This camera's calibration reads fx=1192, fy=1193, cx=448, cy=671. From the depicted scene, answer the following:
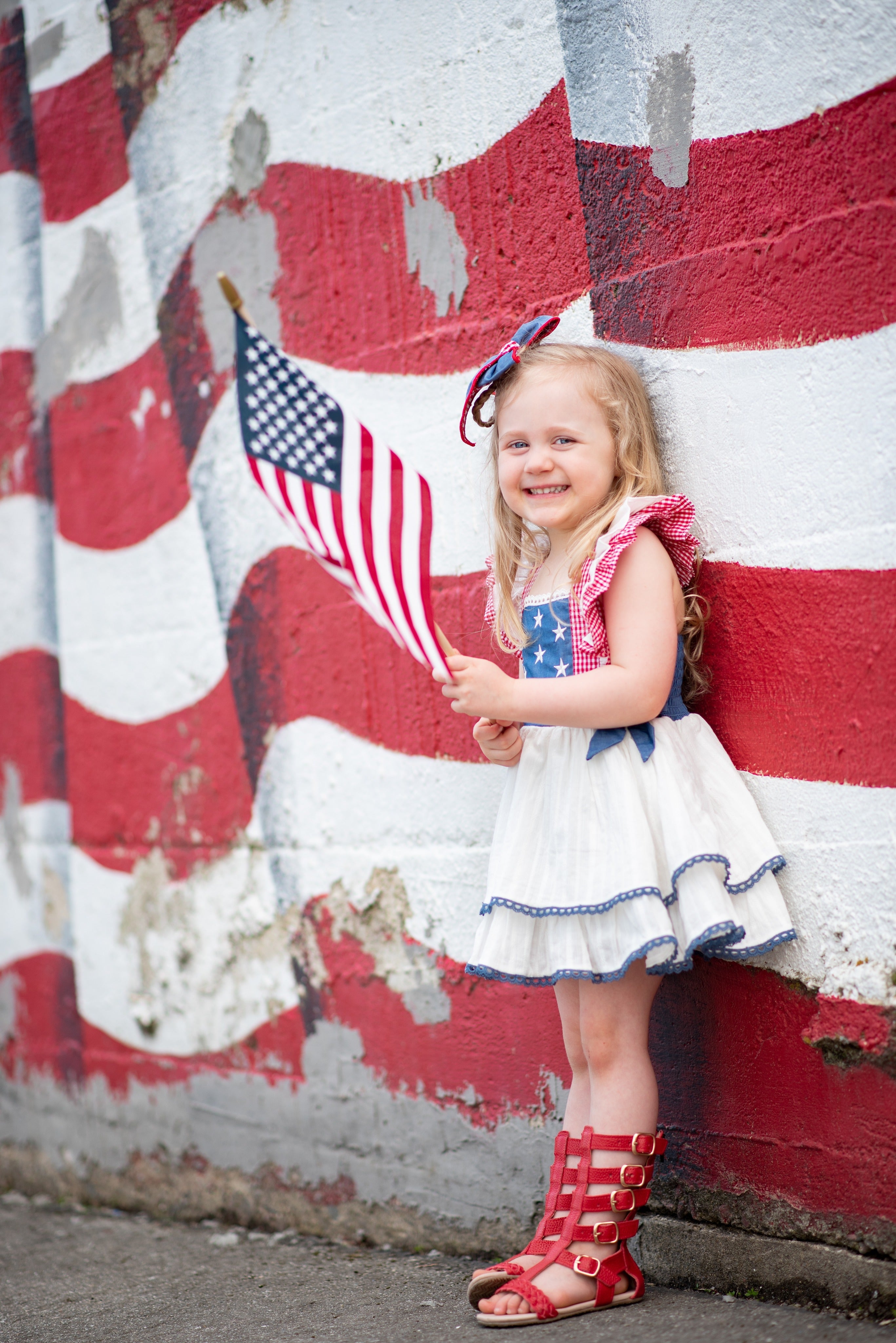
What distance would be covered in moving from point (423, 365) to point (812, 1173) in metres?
1.68

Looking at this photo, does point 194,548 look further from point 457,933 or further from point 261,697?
point 457,933

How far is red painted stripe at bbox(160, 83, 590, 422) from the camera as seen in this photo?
2.24 m

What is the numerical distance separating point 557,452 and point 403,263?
2.58 ft

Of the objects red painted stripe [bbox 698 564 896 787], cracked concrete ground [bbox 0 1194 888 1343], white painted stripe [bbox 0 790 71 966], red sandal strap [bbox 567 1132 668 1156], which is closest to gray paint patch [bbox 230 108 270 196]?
red painted stripe [bbox 698 564 896 787]

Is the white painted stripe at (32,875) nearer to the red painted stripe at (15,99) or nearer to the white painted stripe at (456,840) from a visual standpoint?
the white painted stripe at (456,840)

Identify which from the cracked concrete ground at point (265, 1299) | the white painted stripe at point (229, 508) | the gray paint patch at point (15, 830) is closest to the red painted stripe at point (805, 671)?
the cracked concrete ground at point (265, 1299)

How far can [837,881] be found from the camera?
1886 mm

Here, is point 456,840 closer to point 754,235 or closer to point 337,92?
point 754,235

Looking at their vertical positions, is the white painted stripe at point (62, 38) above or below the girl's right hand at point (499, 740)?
above

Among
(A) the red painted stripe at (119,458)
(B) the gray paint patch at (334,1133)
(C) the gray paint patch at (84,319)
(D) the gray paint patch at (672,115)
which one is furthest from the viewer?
(C) the gray paint patch at (84,319)

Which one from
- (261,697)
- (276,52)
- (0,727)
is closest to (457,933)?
(261,697)

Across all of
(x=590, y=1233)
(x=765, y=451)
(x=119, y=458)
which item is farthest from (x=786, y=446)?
(x=119, y=458)

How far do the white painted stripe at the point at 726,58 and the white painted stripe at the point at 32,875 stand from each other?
7.59 feet

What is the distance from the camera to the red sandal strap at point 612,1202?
1.88m
